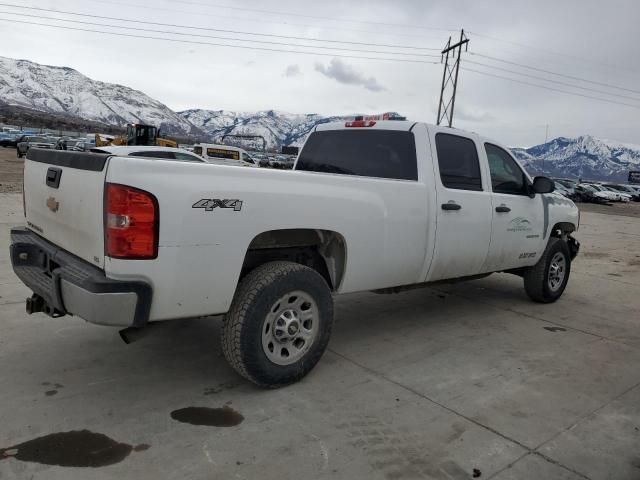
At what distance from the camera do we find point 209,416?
320cm

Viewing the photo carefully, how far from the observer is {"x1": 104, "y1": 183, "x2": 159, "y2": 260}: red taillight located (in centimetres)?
273

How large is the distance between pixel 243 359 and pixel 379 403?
0.95 metres

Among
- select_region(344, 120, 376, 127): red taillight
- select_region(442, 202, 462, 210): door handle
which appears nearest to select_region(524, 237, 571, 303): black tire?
select_region(442, 202, 462, 210): door handle

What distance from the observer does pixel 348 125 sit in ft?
16.8

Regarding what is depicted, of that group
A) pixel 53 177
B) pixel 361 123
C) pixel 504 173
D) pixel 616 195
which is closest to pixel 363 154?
pixel 361 123

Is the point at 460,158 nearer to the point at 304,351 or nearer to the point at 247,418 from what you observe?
the point at 304,351

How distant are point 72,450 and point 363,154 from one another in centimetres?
328

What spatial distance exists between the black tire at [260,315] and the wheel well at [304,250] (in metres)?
0.16

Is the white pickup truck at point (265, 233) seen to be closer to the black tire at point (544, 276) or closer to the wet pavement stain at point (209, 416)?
the wet pavement stain at point (209, 416)

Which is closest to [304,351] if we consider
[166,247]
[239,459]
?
[239,459]

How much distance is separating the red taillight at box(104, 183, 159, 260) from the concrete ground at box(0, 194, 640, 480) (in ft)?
3.47

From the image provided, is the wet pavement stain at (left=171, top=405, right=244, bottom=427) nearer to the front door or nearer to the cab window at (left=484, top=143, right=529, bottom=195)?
the front door

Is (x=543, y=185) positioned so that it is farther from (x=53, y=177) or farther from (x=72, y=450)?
(x=72, y=450)

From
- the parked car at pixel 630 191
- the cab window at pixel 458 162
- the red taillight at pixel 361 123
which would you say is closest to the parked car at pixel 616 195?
the parked car at pixel 630 191
